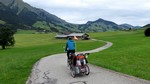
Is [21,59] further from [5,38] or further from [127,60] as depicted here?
[5,38]

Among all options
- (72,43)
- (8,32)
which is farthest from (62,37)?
(72,43)

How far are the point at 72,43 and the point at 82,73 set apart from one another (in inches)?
124

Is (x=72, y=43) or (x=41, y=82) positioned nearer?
(x=41, y=82)

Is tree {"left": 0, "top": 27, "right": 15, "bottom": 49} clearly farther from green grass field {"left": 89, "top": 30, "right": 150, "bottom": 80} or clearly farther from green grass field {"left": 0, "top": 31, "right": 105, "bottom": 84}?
green grass field {"left": 89, "top": 30, "right": 150, "bottom": 80}

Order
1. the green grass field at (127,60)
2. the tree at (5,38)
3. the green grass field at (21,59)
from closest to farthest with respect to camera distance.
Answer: the green grass field at (127,60) < the green grass field at (21,59) < the tree at (5,38)

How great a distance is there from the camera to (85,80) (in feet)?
44.7

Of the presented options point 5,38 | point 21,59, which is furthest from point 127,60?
point 5,38

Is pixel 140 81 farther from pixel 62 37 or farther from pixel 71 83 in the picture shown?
pixel 62 37

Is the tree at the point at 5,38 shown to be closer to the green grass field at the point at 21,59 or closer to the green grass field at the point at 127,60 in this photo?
the green grass field at the point at 21,59

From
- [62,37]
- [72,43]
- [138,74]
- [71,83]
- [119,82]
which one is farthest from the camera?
[62,37]

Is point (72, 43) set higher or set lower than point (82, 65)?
higher

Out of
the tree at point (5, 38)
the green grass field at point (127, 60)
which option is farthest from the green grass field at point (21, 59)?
the tree at point (5, 38)

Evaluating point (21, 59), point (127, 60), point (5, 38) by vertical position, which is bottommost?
point (5, 38)

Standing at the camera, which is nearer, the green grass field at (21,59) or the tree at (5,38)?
the green grass field at (21,59)
